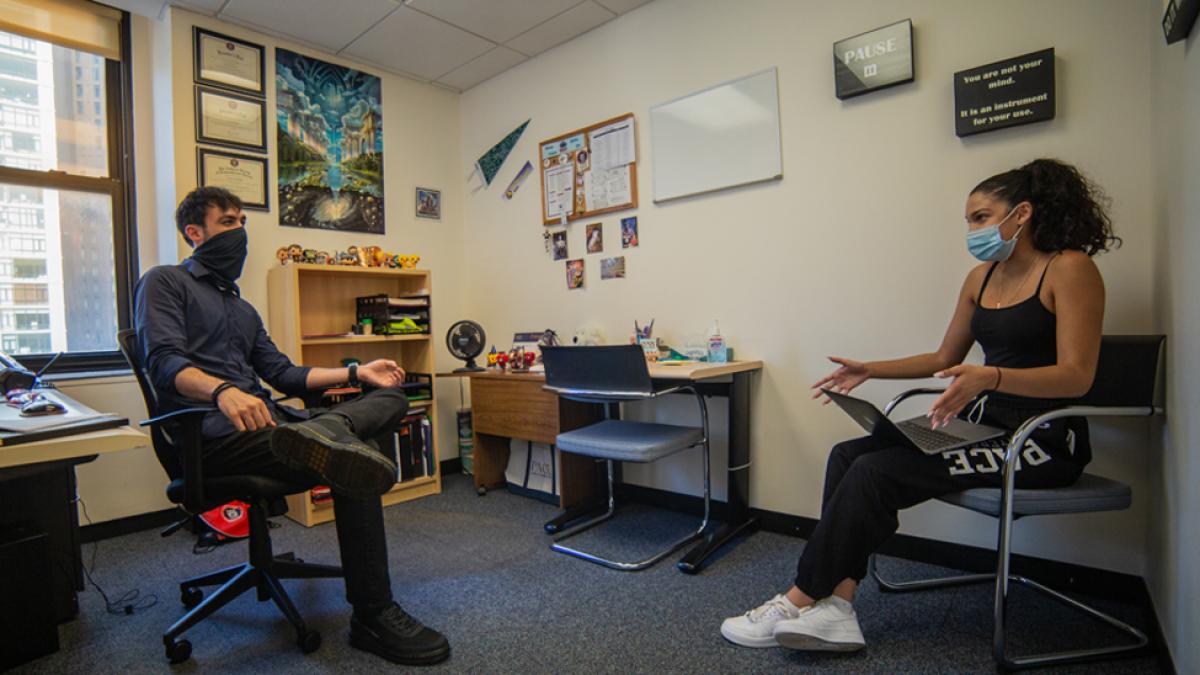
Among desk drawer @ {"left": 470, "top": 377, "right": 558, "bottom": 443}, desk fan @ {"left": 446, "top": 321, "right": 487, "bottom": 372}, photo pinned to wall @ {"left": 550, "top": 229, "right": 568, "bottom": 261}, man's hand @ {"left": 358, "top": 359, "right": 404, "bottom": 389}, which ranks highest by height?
photo pinned to wall @ {"left": 550, "top": 229, "right": 568, "bottom": 261}

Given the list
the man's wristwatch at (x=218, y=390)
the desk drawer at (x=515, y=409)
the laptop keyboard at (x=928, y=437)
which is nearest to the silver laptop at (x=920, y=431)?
the laptop keyboard at (x=928, y=437)

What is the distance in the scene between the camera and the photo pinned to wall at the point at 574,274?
3.15 m

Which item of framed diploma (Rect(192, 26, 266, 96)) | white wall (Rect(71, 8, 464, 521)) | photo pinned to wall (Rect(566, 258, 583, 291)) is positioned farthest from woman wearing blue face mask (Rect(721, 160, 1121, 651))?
framed diploma (Rect(192, 26, 266, 96))

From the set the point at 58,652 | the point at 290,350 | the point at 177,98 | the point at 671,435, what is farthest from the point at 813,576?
the point at 177,98

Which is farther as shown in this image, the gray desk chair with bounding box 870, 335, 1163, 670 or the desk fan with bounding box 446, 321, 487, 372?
the desk fan with bounding box 446, 321, 487, 372

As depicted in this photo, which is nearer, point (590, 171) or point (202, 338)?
point (202, 338)

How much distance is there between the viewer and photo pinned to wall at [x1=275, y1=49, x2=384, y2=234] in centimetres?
309

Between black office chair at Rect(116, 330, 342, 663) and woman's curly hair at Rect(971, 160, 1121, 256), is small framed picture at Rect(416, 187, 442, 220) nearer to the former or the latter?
black office chair at Rect(116, 330, 342, 663)

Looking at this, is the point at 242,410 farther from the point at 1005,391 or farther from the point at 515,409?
the point at 1005,391

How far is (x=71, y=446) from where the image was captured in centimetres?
118

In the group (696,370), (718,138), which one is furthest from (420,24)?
(696,370)

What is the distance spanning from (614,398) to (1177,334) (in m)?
1.53

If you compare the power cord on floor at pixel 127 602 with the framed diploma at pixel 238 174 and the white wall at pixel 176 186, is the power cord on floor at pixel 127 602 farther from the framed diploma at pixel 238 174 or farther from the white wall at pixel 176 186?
the framed diploma at pixel 238 174

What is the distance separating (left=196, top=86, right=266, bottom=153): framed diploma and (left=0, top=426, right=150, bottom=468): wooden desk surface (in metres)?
2.13
